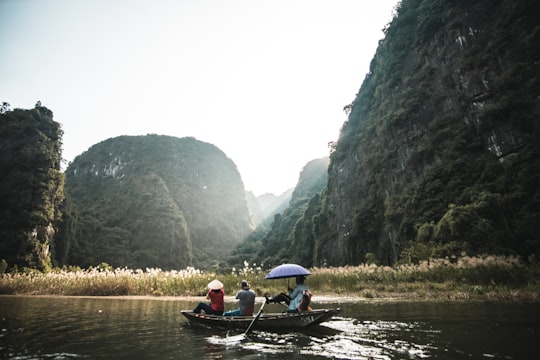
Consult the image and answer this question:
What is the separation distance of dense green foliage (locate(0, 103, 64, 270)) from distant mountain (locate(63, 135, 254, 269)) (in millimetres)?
14079

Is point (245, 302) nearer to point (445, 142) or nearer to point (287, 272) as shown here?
point (287, 272)

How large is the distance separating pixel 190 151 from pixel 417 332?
585 ft

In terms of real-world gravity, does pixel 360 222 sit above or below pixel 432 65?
below

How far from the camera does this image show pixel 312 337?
790 centimetres

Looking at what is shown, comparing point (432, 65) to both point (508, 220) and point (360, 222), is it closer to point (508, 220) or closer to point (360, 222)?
point (360, 222)

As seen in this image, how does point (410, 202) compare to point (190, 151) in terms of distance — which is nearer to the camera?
point (410, 202)

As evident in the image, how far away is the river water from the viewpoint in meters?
6.18

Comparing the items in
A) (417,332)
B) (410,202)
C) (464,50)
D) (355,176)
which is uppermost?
(464,50)

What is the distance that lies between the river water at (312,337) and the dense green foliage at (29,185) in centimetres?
4393

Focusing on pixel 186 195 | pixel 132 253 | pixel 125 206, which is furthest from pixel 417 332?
pixel 186 195

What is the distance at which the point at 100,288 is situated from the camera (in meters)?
20.2

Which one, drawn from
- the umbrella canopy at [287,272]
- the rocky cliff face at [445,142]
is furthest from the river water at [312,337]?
the rocky cliff face at [445,142]

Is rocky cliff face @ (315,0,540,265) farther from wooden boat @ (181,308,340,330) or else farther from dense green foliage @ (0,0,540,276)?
wooden boat @ (181,308,340,330)

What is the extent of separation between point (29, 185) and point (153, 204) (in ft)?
209
